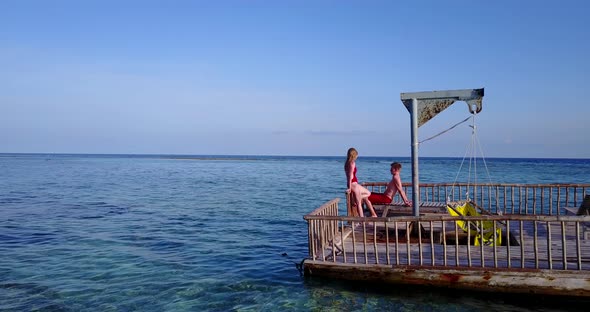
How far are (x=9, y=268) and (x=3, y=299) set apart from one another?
286cm

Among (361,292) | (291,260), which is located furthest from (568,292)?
(291,260)

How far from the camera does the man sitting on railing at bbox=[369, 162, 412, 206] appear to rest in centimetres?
1262

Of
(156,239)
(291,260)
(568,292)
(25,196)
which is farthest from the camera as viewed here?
(25,196)

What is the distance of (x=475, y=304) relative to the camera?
8.22m

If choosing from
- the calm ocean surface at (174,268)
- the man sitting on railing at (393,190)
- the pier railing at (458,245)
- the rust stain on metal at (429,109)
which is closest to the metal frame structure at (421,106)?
the rust stain on metal at (429,109)

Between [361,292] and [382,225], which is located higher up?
[382,225]

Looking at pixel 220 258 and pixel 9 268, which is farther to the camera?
pixel 220 258

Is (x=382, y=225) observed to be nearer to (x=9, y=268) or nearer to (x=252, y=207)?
(x=9, y=268)

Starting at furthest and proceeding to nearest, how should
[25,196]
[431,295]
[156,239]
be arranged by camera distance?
[25,196], [156,239], [431,295]

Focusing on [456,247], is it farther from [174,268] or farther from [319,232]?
[174,268]

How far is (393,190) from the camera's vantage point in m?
13.2

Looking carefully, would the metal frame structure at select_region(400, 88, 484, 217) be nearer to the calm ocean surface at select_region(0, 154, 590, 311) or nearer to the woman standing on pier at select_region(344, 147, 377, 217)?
the woman standing on pier at select_region(344, 147, 377, 217)

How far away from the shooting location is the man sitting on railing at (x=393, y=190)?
12625 millimetres

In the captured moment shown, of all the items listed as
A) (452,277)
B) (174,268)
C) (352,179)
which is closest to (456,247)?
(452,277)
